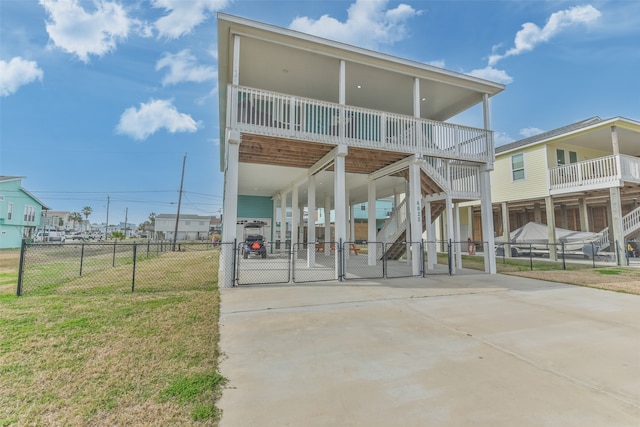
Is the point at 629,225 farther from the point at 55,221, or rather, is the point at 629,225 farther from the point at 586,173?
the point at 55,221

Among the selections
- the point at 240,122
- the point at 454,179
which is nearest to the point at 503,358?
the point at 240,122

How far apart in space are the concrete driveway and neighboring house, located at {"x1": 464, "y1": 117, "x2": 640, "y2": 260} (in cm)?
1015

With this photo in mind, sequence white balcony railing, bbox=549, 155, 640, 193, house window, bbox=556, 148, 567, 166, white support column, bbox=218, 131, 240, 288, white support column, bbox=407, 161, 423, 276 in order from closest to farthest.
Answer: white support column, bbox=218, 131, 240, 288 < white support column, bbox=407, 161, 423, 276 < white balcony railing, bbox=549, 155, 640, 193 < house window, bbox=556, 148, 567, 166

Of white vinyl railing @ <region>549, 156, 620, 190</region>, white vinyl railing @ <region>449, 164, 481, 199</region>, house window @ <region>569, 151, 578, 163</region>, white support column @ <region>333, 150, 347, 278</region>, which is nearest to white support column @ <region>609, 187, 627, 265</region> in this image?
white vinyl railing @ <region>549, 156, 620, 190</region>

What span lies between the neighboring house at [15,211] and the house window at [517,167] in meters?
41.6

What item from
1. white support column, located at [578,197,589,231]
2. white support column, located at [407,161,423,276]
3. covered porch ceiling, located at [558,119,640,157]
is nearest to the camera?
white support column, located at [407,161,423,276]

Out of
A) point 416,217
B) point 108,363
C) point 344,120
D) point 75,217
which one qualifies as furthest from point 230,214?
point 75,217

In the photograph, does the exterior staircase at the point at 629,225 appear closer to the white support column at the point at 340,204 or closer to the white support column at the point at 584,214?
the white support column at the point at 584,214

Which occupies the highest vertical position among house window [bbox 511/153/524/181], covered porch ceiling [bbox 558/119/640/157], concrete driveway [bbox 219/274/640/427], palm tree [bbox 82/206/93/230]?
palm tree [bbox 82/206/93/230]

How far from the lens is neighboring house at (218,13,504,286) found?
757cm

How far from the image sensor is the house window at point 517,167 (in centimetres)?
1634

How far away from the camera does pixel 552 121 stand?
20.9m

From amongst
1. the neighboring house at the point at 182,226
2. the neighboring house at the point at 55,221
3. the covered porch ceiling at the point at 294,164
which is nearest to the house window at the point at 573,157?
the covered porch ceiling at the point at 294,164

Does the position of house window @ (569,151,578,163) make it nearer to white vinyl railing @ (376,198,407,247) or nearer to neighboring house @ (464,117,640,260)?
neighboring house @ (464,117,640,260)
